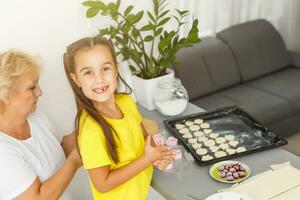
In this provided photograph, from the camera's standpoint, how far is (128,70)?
82.4 inches

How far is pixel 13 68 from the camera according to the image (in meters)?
1.41

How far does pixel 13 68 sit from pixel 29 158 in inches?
13.0

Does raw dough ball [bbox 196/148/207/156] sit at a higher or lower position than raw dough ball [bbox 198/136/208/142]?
higher

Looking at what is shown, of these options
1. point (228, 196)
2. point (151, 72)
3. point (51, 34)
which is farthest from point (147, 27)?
point (228, 196)

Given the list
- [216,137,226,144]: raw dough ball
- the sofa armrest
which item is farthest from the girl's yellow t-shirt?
the sofa armrest

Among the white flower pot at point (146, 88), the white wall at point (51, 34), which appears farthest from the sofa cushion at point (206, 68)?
the white wall at point (51, 34)

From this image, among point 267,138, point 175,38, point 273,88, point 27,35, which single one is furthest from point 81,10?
point 273,88

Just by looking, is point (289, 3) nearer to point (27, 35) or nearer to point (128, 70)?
point (128, 70)

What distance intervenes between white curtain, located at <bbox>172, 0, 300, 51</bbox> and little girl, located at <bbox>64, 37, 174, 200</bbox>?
162 centimetres

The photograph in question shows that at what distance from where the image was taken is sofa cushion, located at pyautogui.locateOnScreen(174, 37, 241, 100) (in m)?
2.93

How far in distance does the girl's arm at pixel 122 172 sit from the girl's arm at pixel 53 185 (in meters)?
0.16

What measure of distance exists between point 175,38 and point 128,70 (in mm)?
311

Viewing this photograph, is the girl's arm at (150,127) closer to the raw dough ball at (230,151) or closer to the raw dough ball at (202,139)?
the raw dough ball at (202,139)

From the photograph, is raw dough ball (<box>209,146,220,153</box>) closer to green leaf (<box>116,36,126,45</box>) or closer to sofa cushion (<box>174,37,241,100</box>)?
green leaf (<box>116,36,126,45</box>)
